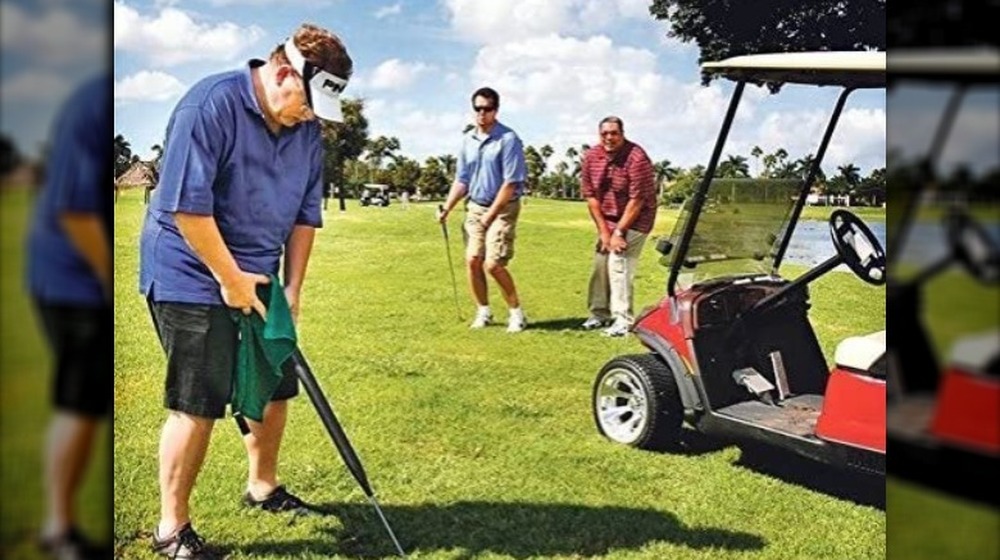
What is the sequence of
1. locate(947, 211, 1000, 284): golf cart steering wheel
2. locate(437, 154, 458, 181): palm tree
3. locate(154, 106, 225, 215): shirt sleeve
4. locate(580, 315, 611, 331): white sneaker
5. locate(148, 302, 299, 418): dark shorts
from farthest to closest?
locate(580, 315, 611, 331): white sneaker → locate(437, 154, 458, 181): palm tree → locate(148, 302, 299, 418): dark shorts → locate(154, 106, 225, 215): shirt sleeve → locate(947, 211, 1000, 284): golf cart steering wheel

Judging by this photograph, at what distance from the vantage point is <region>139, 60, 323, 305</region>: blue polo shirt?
2.70m

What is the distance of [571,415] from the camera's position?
3027 millimetres

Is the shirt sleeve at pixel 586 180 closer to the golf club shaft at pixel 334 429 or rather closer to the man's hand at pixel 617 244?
the man's hand at pixel 617 244

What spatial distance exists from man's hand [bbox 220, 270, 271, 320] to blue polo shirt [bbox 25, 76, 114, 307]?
1370 millimetres

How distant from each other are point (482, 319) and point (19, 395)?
1682mm

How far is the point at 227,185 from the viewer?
273 cm

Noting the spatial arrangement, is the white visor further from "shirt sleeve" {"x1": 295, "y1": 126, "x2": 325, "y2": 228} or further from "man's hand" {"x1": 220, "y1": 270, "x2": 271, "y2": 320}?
"man's hand" {"x1": 220, "y1": 270, "x2": 271, "y2": 320}

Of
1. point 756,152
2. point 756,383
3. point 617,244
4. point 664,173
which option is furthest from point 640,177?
point 756,383

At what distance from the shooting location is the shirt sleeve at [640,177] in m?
2.96

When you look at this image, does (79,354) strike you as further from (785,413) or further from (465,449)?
(785,413)

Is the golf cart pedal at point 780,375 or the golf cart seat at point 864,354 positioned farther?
the golf cart pedal at point 780,375

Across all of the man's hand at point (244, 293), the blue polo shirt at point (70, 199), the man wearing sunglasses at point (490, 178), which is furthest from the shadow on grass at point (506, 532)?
the blue polo shirt at point (70, 199)

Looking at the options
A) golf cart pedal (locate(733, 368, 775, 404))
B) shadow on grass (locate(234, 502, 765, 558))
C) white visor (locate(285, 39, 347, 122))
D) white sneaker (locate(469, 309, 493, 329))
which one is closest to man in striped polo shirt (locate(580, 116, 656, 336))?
white sneaker (locate(469, 309, 493, 329))

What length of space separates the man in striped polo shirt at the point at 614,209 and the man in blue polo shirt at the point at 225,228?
2.16 ft
